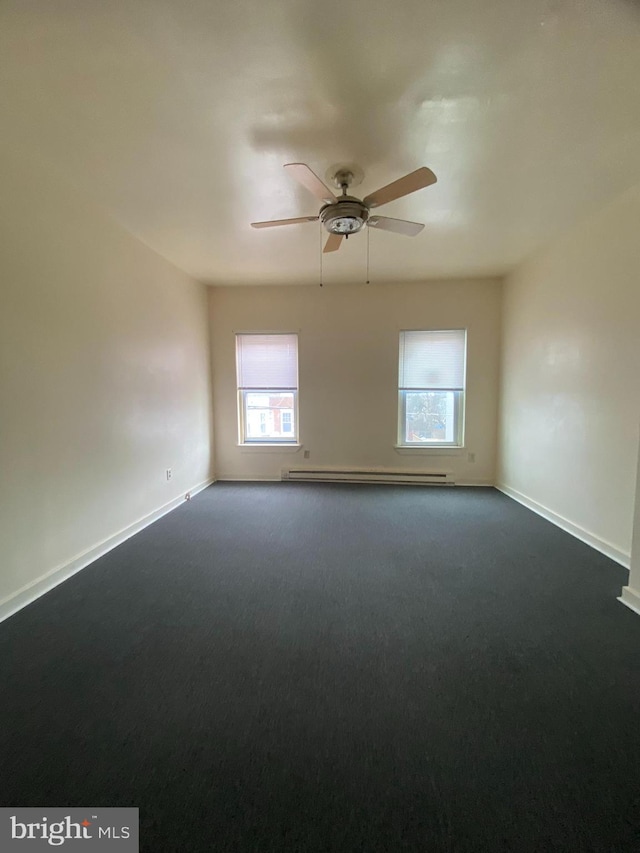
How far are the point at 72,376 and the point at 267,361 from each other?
2736 mm

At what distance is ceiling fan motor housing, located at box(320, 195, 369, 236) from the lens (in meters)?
2.17

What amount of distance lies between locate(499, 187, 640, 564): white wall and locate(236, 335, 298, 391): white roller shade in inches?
113

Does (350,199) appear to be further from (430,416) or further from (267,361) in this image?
(430,416)

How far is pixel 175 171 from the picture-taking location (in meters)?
2.22

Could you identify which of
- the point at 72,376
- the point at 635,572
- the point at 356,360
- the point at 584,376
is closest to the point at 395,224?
the point at 584,376

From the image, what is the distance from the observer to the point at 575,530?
3.04 metres

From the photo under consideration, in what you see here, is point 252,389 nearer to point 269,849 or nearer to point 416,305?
point 416,305

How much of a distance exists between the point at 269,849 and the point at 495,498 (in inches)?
154

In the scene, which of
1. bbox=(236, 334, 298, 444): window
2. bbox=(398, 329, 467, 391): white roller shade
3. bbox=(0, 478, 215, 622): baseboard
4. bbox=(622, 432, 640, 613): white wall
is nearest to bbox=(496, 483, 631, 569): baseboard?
bbox=(622, 432, 640, 613): white wall

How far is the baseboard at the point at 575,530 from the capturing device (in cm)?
258

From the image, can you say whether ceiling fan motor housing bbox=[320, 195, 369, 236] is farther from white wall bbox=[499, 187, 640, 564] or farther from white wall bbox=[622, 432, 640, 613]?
white wall bbox=[622, 432, 640, 613]

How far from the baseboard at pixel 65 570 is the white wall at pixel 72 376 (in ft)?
0.06

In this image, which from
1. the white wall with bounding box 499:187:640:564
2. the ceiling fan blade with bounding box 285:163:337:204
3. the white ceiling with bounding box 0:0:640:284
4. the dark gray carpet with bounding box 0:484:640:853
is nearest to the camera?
the dark gray carpet with bounding box 0:484:640:853

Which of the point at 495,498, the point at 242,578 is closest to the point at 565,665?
the point at 242,578
